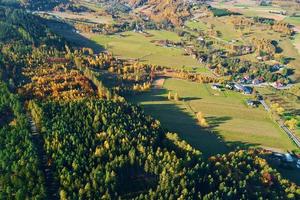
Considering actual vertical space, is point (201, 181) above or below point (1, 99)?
below

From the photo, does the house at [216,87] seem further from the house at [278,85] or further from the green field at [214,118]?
the house at [278,85]

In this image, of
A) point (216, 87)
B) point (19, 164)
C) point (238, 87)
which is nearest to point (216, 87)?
point (216, 87)

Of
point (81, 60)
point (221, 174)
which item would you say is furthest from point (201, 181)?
point (81, 60)

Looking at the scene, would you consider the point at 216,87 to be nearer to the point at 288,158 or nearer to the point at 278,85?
the point at 278,85

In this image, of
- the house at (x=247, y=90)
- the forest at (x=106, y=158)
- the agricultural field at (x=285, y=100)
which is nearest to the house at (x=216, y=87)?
the house at (x=247, y=90)

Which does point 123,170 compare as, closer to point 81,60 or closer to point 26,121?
point 26,121
